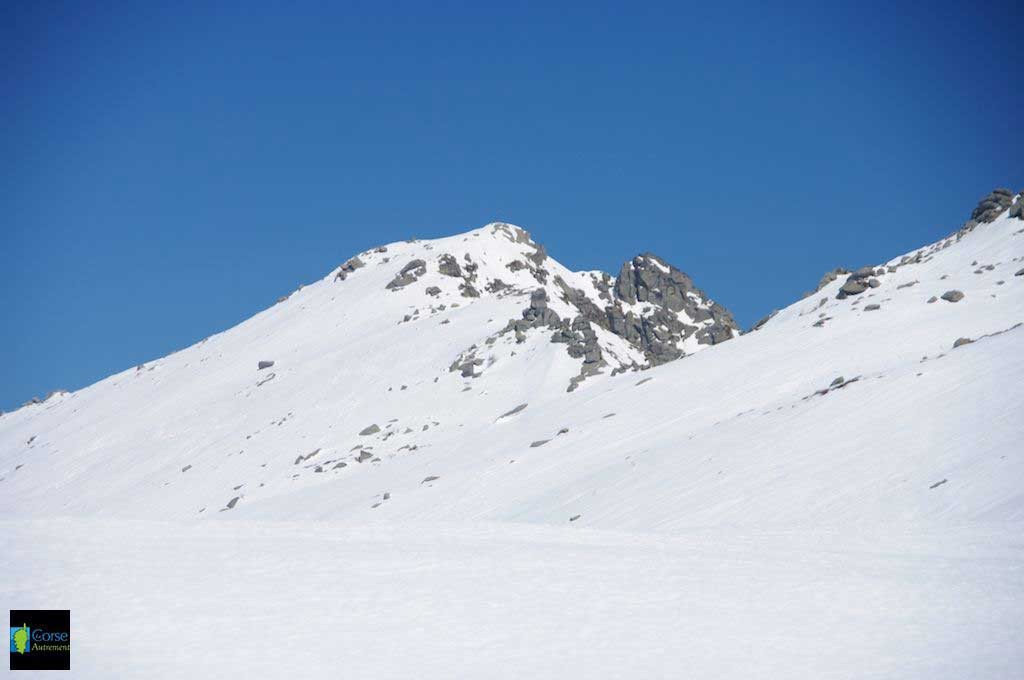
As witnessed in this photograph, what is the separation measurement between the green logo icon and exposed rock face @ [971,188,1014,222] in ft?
234

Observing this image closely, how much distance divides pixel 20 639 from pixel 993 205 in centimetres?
7378

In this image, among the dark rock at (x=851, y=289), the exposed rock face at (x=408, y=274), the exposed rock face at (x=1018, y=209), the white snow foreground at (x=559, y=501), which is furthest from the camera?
the exposed rock face at (x=408, y=274)

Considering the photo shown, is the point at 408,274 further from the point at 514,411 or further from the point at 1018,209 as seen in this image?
the point at 1018,209

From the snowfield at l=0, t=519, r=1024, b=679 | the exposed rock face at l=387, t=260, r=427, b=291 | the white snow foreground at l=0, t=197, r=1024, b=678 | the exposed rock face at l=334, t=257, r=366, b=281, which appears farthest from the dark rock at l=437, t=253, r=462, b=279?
the snowfield at l=0, t=519, r=1024, b=679

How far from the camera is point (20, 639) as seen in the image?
16953 millimetres

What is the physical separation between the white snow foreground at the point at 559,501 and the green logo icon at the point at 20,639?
0.73 metres

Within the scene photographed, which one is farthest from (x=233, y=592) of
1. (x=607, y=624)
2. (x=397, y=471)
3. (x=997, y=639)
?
(x=397, y=471)

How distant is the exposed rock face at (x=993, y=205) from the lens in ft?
248

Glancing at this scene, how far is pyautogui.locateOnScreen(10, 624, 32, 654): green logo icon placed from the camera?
54.9 feet

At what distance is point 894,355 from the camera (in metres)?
53.7

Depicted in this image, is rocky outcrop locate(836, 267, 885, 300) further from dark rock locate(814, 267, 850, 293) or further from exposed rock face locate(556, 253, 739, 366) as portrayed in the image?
exposed rock face locate(556, 253, 739, 366)

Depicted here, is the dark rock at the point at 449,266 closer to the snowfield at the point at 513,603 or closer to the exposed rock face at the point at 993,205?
the exposed rock face at the point at 993,205

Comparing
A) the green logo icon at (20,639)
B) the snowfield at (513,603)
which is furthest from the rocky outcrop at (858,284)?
the green logo icon at (20,639)

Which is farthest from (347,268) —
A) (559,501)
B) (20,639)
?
(20,639)
